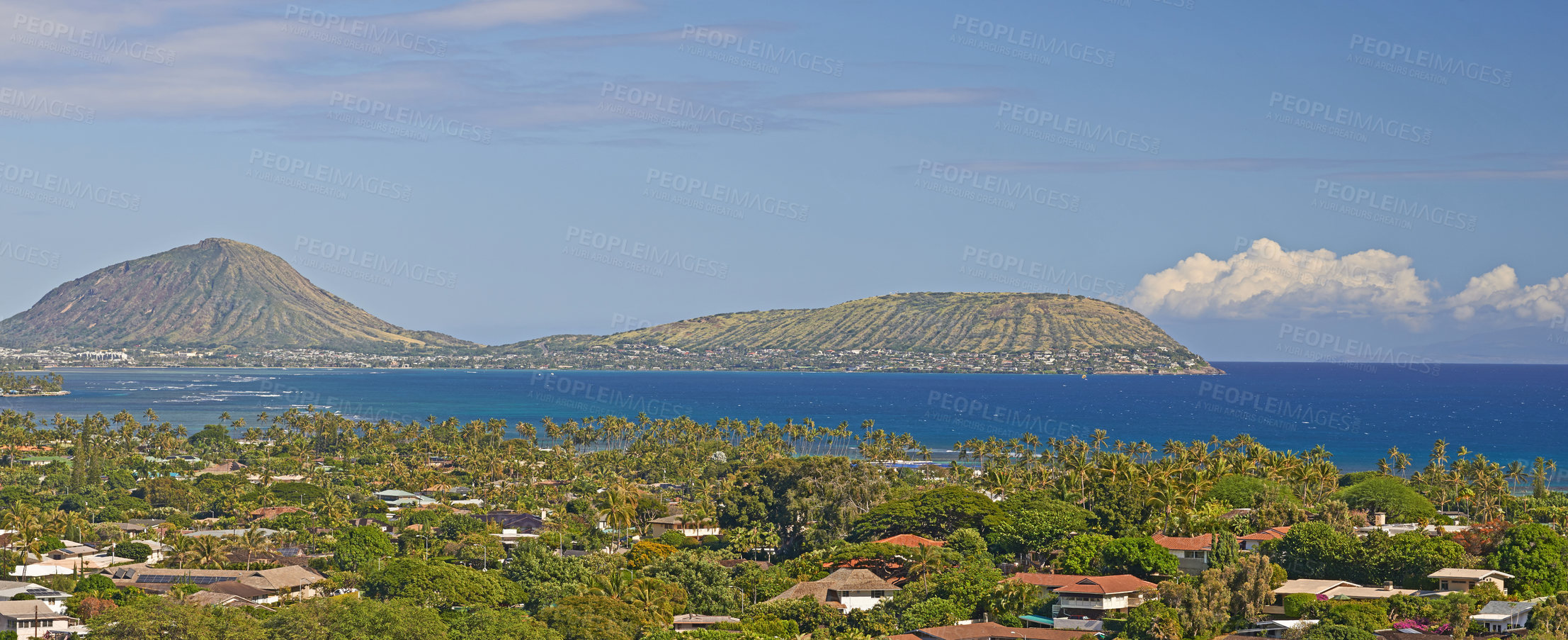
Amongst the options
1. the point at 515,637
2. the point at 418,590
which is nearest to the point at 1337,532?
the point at 515,637

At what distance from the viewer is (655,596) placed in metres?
55.9

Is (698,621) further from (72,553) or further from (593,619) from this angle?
(72,553)

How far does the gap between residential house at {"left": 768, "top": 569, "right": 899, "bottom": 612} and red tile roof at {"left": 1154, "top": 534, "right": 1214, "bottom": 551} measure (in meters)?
12.5

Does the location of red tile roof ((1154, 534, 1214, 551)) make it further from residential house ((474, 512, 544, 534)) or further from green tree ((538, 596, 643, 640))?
residential house ((474, 512, 544, 534))

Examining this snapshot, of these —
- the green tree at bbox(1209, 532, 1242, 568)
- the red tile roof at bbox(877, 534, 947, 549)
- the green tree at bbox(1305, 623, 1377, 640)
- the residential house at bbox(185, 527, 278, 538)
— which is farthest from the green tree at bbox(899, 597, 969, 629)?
the residential house at bbox(185, 527, 278, 538)

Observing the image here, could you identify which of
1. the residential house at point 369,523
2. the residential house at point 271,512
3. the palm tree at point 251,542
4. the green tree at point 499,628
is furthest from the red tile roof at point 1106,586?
the residential house at point 271,512

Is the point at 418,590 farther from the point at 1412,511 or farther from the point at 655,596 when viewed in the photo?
the point at 1412,511

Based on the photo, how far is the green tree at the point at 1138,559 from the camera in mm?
60000

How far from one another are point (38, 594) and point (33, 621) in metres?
4.30

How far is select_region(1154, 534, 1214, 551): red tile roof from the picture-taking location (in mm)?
62719

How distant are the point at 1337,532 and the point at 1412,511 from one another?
1820 cm

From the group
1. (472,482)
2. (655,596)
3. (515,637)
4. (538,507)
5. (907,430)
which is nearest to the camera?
(515,637)

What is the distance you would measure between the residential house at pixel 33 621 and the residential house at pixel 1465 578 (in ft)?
172

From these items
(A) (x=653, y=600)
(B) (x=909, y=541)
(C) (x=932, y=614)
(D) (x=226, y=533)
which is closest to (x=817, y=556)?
(B) (x=909, y=541)
